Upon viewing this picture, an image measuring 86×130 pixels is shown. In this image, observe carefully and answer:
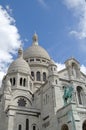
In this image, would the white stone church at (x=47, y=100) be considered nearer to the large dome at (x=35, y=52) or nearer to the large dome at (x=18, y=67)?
the large dome at (x=18, y=67)

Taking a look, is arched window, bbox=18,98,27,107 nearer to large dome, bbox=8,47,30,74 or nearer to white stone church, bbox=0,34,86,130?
white stone church, bbox=0,34,86,130

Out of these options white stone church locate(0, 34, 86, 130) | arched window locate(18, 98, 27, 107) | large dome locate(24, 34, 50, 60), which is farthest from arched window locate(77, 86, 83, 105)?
large dome locate(24, 34, 50, 60)

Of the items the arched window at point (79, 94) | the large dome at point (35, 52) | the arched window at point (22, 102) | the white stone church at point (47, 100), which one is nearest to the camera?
the white stone church at point (47, 100)

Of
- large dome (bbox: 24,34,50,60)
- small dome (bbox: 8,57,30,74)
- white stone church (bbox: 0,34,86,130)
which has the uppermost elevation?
large dome (bbox: 24,34,50,60)

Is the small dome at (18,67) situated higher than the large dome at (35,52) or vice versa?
the large dome at (35,52)

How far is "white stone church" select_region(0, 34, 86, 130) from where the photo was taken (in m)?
33.6

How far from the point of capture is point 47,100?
130ft

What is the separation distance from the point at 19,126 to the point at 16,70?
1358 cm

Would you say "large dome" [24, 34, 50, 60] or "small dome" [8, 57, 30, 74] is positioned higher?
"large dome" [24, 34, 50, 60]

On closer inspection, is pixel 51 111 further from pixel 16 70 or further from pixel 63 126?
pixel 16 70

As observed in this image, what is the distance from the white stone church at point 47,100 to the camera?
33.6 m

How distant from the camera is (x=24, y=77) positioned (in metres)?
46.9

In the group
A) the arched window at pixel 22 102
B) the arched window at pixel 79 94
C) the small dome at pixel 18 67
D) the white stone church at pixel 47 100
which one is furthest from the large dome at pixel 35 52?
the arched window at pixel 79 94

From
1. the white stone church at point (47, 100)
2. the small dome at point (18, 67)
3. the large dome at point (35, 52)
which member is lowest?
the white stone church at point (47, 100)
